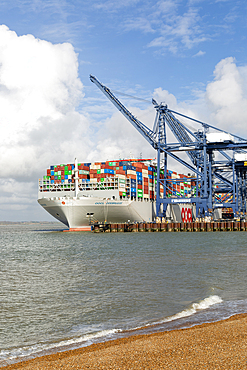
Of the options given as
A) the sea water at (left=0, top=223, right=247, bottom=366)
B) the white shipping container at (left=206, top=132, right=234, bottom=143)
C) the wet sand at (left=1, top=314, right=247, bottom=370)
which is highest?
the white shipping container at (left=206, top=132, right=234, bottom=143)

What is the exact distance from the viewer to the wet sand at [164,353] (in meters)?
6.57

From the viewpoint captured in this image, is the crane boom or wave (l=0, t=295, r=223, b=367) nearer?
wave (l=0, t=295, r=223, b=367)

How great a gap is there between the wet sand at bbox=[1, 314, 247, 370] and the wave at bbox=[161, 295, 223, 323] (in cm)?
210

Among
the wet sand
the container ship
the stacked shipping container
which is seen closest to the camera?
the wet sand

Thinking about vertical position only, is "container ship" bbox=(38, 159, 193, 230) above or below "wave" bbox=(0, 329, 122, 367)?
above

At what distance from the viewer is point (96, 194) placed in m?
66.9

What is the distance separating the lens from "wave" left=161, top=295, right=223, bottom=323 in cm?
1122

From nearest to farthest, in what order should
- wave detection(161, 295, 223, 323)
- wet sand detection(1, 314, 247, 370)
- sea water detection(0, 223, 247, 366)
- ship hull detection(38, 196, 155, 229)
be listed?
wet sand detection(1, 314, 247, 370), sea water detection(0, 223, 247, 366), wave detection(161, 295, 223, 323), ship hull detection(38, 196, 155, 229)

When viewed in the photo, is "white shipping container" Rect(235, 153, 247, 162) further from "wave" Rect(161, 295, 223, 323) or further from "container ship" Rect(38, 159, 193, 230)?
"wave" Rect(161, 295, 223, 323)

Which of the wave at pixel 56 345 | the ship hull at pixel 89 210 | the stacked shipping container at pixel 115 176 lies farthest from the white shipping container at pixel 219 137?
the wave at pixel 56 345

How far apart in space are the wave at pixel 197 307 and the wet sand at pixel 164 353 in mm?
2104

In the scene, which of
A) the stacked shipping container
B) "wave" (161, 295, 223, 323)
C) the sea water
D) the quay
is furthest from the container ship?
"wave" (161, 295, 223, 323)

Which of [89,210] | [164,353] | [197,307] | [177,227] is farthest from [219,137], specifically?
[164,353]

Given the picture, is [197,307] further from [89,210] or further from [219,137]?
[219,137]
